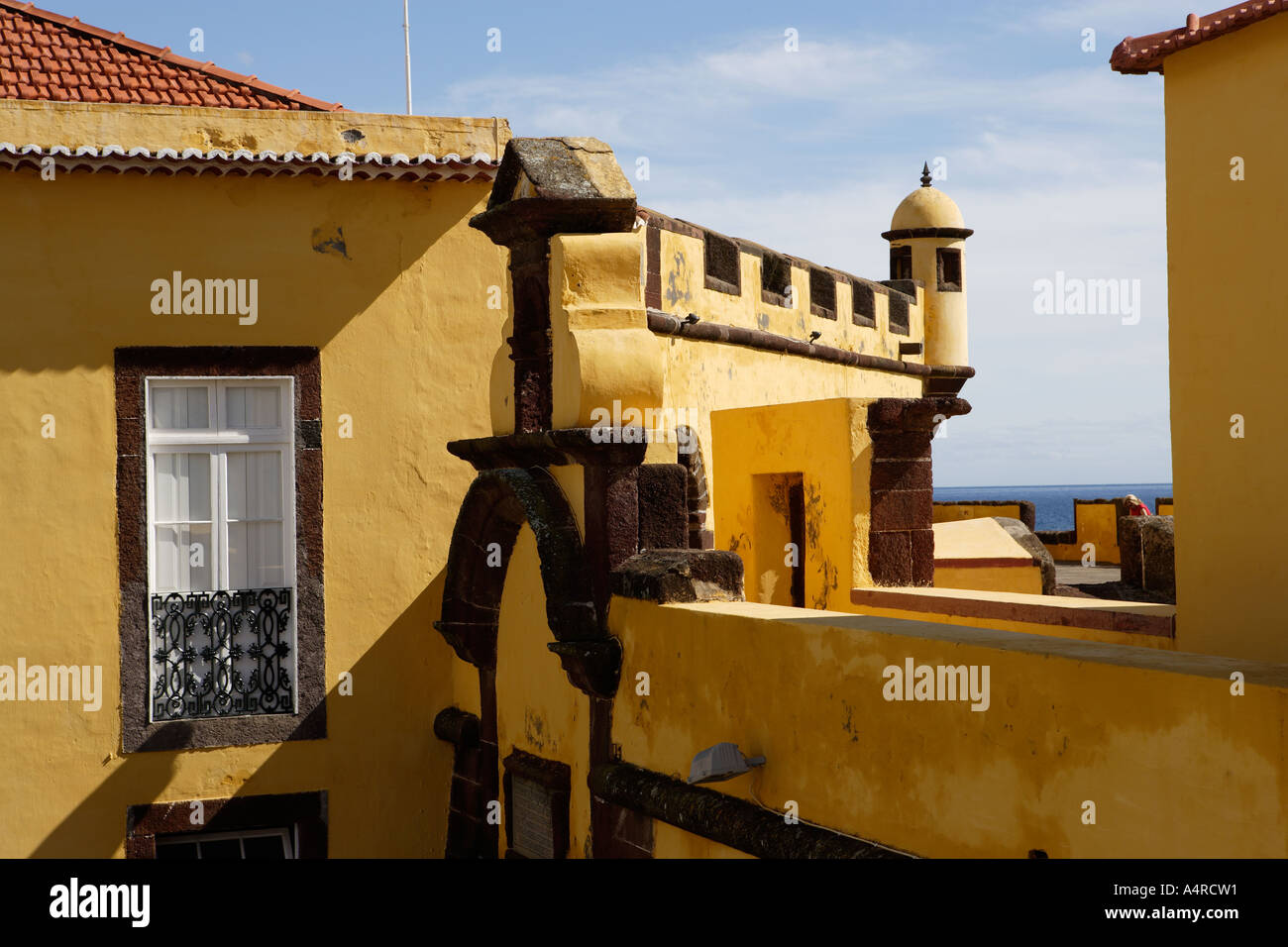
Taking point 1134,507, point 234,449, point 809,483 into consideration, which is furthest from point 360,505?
point 1134,507

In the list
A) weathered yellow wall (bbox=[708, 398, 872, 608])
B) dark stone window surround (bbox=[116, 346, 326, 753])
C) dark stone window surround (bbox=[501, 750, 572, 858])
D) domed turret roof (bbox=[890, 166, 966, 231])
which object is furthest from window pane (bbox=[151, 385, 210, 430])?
domed turret roof (bbox=[890, 166, 966, 231])

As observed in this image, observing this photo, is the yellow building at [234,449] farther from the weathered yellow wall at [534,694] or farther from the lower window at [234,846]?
the weathered yellow wall at [534,694]

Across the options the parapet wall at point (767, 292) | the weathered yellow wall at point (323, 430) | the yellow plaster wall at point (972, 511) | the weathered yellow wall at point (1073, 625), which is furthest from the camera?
the yellow plaster wall at point (972, 511)

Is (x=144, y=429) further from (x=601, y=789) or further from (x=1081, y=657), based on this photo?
(x=1081, y=657)

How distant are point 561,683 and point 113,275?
13.4 ft

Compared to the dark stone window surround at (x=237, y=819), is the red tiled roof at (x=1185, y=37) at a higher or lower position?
higher

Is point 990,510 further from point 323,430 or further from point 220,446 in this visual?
point 220,446

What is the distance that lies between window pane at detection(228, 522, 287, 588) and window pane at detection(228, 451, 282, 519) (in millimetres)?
88

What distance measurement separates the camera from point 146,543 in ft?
29.1

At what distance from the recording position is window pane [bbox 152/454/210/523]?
8.95 meters

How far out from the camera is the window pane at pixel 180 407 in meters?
8.94

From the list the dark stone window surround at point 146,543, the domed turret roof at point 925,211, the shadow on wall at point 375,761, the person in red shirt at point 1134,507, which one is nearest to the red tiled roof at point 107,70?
the dark stone window surround at point 146,543

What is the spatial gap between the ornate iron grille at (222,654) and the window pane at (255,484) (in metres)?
0.52
